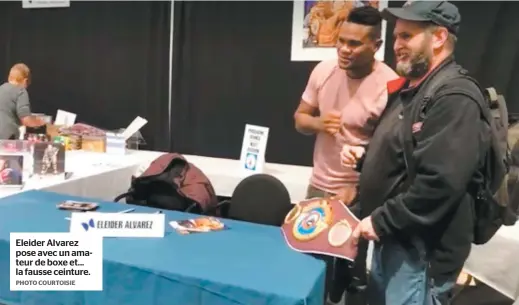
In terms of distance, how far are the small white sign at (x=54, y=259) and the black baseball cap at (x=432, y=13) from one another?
1.06 metres

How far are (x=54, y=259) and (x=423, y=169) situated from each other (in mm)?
969

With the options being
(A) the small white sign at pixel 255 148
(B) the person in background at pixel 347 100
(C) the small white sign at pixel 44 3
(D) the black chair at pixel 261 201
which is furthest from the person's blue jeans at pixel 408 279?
(C) the small white sign at pixel 44 3

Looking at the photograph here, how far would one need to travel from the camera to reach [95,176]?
257 cm

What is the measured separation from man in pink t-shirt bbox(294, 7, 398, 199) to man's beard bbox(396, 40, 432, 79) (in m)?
0.40

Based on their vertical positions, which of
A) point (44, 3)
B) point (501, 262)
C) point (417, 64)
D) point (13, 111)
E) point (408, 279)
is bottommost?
point (501, 262)

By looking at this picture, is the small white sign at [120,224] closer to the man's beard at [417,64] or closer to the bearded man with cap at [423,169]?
the bearded man with cap at [423,169]

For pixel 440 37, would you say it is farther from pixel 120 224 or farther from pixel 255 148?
pixel 255 148

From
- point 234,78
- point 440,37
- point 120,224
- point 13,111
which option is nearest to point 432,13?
point 440,37

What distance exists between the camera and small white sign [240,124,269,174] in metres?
2.98

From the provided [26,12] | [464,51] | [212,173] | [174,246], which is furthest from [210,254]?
[26,12]

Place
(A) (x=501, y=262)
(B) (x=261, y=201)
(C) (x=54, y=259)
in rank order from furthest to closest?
(B) (x=261, y=201)
(A) (x=501, y=262)
(C) (x=54, y=259)

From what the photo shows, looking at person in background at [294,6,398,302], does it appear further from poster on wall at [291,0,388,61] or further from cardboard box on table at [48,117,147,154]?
cardboard box on table at [48,117,147,154]

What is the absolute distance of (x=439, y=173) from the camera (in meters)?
1.38

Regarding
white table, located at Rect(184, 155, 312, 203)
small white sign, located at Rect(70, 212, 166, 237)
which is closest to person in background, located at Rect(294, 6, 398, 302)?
white table, located at Rect(184, 155, 312, 203)
